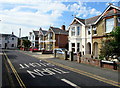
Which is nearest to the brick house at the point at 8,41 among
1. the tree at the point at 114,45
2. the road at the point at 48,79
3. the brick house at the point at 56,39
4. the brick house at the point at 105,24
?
the brick house at the point at 56,39

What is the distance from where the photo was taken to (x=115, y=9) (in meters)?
17.8

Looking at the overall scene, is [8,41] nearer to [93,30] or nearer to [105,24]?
[93,30]

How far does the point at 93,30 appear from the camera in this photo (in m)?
21.8

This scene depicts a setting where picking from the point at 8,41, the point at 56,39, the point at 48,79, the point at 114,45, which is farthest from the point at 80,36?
the point at 8,41

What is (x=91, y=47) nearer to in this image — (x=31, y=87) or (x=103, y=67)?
(x=103, y=67)

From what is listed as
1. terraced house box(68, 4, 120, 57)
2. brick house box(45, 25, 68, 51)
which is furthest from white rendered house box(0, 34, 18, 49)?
terraced house box(68, 4, 120, 57)

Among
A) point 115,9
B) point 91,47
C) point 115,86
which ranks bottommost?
point 115,86

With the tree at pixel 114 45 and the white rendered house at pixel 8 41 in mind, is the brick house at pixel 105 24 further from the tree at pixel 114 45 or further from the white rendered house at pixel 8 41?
the white rendered house at pixel 8 41

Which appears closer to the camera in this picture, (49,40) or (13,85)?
(13,85)

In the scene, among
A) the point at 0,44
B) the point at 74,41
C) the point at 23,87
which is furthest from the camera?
the point at 0,44

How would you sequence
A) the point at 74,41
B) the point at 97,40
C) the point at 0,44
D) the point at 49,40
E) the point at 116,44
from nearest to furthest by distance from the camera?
the point at 116,44
the point at 97,40
the point at 74,41
the point at 49,40
the point at 0,44

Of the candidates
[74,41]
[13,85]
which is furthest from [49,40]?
[13,85]

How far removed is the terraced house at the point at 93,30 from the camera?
17.9m

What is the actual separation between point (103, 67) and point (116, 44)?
3162mm
